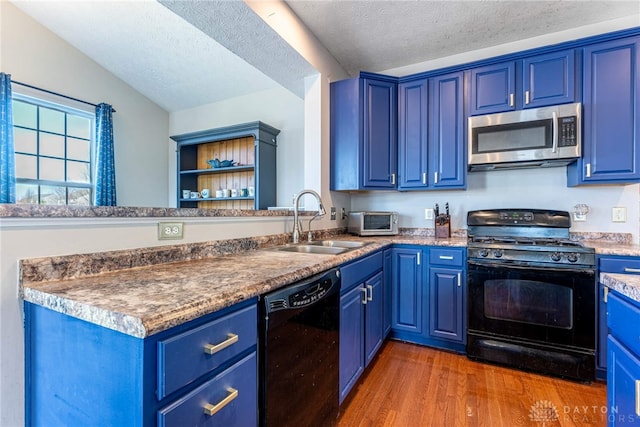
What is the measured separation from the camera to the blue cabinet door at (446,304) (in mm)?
2240

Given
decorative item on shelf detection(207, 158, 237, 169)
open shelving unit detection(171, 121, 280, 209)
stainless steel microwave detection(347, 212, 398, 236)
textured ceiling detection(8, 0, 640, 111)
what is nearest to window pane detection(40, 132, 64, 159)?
textured ceiling detection(8, 0, 640, 111)

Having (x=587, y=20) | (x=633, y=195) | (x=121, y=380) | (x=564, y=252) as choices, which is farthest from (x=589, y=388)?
(x=587, y=20)

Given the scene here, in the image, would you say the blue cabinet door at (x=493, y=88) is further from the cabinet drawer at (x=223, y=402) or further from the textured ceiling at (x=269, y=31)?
the cabinet drawer at (x=223, y=402)

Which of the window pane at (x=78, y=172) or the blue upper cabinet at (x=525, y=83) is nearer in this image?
the blue upper cabinet at (x=525, y=83)

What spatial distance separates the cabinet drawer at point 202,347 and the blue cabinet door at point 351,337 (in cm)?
73

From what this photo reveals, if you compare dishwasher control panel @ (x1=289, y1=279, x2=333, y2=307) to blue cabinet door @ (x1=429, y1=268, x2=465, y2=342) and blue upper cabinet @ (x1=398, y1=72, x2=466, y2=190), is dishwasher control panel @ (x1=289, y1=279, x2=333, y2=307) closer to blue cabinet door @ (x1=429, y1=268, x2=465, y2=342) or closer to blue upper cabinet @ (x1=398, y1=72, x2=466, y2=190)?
blue cabinet door @ (x1=429, y1=268, x2=465, y2=342)

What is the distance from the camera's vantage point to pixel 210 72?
142 inches

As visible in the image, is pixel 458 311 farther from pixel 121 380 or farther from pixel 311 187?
pixel 121 380

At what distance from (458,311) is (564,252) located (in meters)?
0.79

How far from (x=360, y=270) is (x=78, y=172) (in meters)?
4.15

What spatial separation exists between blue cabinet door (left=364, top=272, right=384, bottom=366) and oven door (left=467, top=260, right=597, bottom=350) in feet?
2.11

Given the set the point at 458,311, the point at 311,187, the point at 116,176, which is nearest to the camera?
the point at 458,311

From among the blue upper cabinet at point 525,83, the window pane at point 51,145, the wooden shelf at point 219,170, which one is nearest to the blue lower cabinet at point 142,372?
the blue upper cabinet at point 525,83

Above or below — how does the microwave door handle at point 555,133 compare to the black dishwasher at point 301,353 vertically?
above
